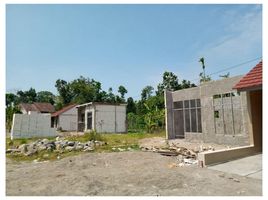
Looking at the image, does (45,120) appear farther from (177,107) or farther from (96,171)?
(96,171)

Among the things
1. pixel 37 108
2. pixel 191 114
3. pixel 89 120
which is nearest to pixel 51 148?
pixel 191 114

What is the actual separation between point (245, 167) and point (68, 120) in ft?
109

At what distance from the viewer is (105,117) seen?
95.3 ft

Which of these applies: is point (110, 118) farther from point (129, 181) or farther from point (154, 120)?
point (129, 181)

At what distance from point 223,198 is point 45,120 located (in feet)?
72.5

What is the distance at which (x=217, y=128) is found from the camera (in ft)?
47.9

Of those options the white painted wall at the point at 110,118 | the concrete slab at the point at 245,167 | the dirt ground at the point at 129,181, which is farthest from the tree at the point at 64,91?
the concrete slab at the point at 245,167

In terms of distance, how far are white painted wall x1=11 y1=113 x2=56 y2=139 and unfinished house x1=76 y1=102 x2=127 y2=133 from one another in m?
5.76

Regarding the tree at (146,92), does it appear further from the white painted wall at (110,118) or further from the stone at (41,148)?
the stone at (41,148)

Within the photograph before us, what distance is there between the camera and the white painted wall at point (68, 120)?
37188 mm

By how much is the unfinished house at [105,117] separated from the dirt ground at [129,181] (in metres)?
19.4

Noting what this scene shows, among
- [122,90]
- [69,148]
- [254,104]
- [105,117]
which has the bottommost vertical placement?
[69,148]

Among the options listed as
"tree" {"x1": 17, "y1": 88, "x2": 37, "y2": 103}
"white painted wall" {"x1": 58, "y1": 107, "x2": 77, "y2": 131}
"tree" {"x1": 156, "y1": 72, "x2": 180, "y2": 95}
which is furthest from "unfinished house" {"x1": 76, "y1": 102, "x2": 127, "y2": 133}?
"tree" {"x1": 17, "y1": 88, "x2": 37, "y2": 103}

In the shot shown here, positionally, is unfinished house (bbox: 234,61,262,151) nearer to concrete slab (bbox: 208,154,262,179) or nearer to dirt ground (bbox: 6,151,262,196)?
concrete slab (bbox: 208,154,262,179)
